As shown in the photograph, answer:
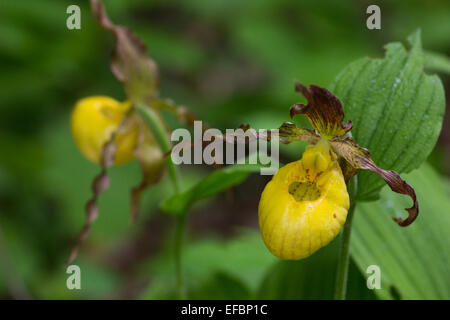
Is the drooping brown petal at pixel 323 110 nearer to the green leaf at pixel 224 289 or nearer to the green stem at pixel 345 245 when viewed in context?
the green stem at pixel 345 245

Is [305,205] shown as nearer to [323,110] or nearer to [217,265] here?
[323,110]

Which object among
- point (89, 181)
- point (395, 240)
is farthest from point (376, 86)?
point (89, 181)

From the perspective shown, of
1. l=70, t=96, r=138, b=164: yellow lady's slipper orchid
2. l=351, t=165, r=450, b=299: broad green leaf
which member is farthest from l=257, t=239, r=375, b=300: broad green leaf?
l=70, t=96, r=138, b=164: yellow lady's slipper orchid

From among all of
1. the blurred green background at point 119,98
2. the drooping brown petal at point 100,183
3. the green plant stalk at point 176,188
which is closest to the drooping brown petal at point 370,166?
the green plant stalk at point 176,188

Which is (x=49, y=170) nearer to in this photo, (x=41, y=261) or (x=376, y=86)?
(x=41, y=261)

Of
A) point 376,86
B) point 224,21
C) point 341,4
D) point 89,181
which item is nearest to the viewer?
point 376,86
